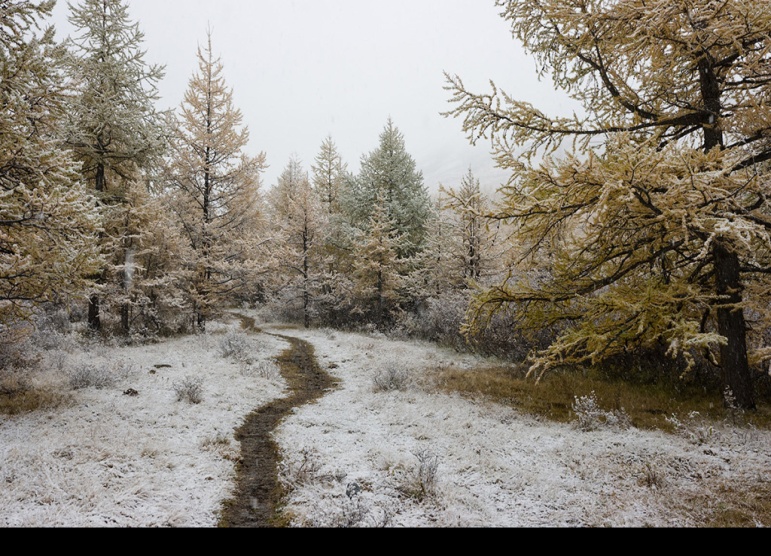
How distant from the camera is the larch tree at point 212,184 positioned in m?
20.6

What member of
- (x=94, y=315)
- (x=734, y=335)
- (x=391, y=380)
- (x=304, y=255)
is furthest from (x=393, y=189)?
(x=734, y=335)

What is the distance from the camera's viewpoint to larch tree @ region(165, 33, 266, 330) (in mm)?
20578

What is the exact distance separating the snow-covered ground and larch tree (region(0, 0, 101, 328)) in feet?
8.81

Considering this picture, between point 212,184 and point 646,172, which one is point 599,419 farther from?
point 212,184

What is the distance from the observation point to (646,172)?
257 inches

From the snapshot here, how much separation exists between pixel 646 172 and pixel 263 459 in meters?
8.03

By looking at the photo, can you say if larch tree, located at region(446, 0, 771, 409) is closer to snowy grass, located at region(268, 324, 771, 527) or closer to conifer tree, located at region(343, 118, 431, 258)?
snowy grass, located at region(268, 324, 771, 527)

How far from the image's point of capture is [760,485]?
5.80 meters

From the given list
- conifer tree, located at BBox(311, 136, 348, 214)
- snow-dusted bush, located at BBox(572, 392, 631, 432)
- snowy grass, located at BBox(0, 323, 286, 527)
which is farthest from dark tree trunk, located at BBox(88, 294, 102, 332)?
conifer tree, located at BBox(311, 136, 348, 214)

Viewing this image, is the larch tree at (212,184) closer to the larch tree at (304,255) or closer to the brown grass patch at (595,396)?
the larch tree at (304,255)

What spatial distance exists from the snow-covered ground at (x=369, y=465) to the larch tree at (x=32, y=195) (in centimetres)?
269

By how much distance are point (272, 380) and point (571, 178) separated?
10.1m
